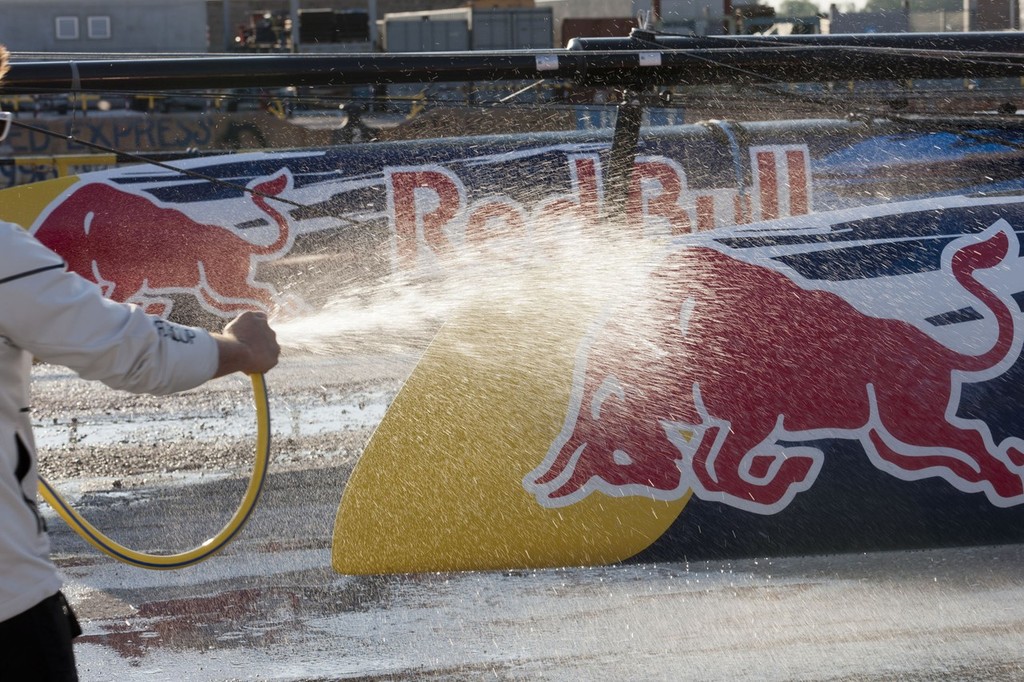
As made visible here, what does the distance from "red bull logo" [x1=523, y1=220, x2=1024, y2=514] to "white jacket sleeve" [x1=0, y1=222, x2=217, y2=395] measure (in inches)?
77.7

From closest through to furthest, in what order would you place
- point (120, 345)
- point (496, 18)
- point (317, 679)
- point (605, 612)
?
point (120, 345)
point (317, 679)
point (605, 612)
point (496, 18)

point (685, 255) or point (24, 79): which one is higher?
point (24, 79)

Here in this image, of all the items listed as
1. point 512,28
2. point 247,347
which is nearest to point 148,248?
point 247,347

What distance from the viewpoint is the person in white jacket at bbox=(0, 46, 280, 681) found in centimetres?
178

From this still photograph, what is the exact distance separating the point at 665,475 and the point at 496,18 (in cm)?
1877

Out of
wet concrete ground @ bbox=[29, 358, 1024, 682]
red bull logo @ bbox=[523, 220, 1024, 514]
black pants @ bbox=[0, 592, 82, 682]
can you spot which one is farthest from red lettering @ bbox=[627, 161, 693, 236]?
black pants @ bbox=[0, 592, 82, 682]

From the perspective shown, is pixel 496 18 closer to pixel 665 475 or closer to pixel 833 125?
pixel 833 125

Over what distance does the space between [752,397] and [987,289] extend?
2.86ft

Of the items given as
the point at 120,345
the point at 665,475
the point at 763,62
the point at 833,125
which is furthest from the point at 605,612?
the point at 833,125

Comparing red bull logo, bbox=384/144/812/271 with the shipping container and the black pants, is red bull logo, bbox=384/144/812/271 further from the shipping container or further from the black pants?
the shipping container

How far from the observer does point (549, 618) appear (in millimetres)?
3494

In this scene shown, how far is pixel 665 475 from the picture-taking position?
148 inches

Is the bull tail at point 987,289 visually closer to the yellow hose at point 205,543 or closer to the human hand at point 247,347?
the yellow hose at point 205,543

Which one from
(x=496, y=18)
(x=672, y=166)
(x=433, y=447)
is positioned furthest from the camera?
(x=496, y=18)
